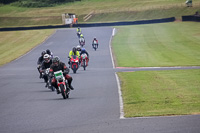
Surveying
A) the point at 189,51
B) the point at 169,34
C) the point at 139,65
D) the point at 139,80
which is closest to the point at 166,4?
the point at 169,34

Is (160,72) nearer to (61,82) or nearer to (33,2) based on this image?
(61,82)

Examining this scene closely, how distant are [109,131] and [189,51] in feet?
104

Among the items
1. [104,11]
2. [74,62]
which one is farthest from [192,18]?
[74,62]

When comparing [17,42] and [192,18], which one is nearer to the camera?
[17,42]

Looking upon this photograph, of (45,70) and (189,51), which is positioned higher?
(45,70)

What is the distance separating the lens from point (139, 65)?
30.9m

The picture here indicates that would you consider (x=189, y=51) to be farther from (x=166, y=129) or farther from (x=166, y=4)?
(x=166, y=4)

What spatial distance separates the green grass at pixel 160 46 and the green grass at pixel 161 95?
10304 millimetres

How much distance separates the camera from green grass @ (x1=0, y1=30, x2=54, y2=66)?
44.1 m

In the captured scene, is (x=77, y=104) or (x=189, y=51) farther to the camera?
(x=189, y=51)

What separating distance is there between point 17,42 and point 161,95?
42994mm

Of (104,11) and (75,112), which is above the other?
(75,112)

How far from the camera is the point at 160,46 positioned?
148 ft

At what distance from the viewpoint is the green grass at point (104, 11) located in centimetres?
8612
